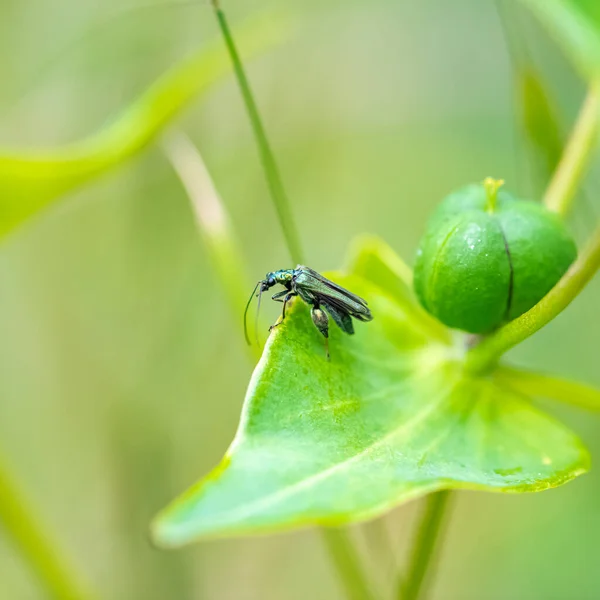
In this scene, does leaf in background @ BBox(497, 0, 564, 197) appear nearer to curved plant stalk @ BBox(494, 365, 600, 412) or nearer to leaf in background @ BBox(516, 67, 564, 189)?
leaf in background @ BBox(516, 67, 564, 189)

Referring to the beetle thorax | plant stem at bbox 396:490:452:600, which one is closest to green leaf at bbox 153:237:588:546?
plant stem at bbox 396:490:452:600

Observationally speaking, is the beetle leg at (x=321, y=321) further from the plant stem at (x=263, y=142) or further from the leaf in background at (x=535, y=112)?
the leaf in background at (x=535, y=112)

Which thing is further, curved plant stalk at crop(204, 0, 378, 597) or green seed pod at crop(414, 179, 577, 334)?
curved plant stalk at crop(204, 0, 378, 597)

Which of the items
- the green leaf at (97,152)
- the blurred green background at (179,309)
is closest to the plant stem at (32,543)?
the green leaf at (97,152)

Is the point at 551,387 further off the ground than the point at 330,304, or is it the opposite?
the point at 330,304

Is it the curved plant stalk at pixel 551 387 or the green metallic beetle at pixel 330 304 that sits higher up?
the green metallic beetle at pixel 330 304

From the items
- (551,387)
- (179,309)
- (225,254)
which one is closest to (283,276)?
(225,254)

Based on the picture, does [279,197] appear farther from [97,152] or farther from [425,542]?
[425,542]
